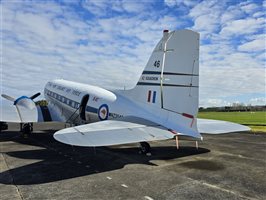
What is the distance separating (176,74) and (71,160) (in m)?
5.96

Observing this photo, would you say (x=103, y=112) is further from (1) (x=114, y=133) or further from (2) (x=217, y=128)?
(2) (x=217, y=128)

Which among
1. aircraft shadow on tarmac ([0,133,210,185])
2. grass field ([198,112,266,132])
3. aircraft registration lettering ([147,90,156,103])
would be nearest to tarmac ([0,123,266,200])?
aircraft shadow on tarmac ([0,133,210,185])

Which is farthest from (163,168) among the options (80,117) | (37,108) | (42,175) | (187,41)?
(37,108)

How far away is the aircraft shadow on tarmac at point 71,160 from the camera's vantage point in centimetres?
898

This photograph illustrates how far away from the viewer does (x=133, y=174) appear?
9242 millimetres

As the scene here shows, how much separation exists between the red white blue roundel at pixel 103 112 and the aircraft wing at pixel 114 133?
2.81 m

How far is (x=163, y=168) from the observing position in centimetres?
1010

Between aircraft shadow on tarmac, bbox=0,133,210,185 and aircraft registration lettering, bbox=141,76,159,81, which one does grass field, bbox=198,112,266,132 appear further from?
aircraft registration lettering, bbox=141,76,159,81

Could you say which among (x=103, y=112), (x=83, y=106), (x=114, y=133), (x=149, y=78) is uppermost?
(x=149, y=78)

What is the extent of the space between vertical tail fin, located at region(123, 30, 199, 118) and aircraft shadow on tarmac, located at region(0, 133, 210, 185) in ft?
8.38

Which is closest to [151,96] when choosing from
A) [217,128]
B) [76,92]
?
[217,128]

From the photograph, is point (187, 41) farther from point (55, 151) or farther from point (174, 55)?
point (55, 151)

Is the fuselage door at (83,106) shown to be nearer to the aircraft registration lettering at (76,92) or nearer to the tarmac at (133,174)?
the aircraft registration lettering at (76,92)

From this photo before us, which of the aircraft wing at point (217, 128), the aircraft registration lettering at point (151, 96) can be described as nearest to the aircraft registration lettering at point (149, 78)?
the aircraft registration lettering at point (151, 96)
